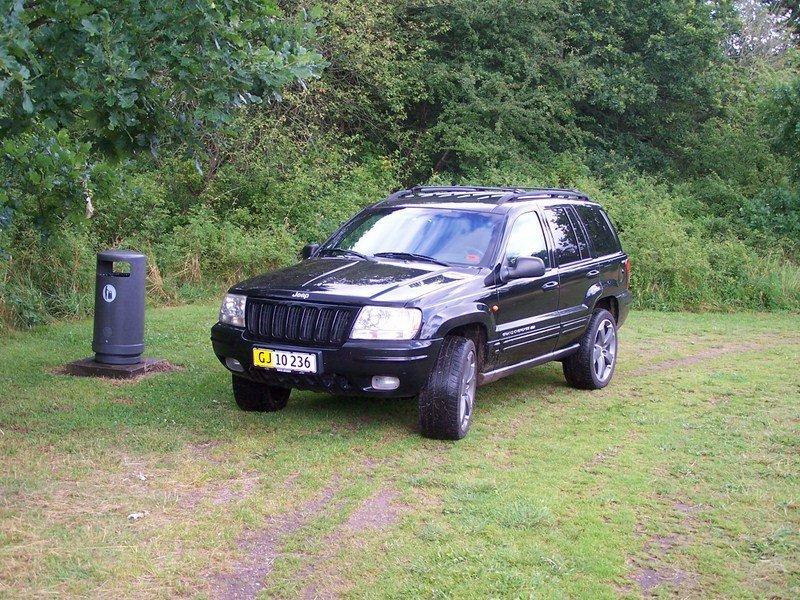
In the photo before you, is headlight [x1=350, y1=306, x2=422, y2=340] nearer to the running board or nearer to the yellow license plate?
the yellow license plate

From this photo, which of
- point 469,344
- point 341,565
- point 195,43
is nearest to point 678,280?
point 469,344

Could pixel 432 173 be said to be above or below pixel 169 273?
above

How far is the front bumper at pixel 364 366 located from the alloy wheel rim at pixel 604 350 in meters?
2.93

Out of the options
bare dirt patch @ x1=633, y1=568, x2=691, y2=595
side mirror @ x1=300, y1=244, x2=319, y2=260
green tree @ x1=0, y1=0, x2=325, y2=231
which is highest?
green tree @ x1=0, y1=0, x2=325, y2=231

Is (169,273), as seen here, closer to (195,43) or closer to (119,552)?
(195,43)

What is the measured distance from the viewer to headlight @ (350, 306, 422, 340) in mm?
6645

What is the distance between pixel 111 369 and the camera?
8914 mm

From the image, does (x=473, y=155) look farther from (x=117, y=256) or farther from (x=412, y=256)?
(x=412, y=256)

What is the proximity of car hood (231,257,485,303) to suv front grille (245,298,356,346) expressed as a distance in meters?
0.07

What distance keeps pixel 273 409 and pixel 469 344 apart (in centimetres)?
174

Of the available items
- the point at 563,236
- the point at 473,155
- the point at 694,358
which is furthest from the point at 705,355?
the point at 473,155

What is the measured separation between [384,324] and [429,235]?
156 cm

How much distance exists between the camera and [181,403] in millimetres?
7910

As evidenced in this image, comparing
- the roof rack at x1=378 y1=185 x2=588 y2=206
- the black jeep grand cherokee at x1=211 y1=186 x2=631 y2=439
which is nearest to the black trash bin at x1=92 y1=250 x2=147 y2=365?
the black jeep grand cherokee at x1=211 y1=186 x2=631 y2=439
